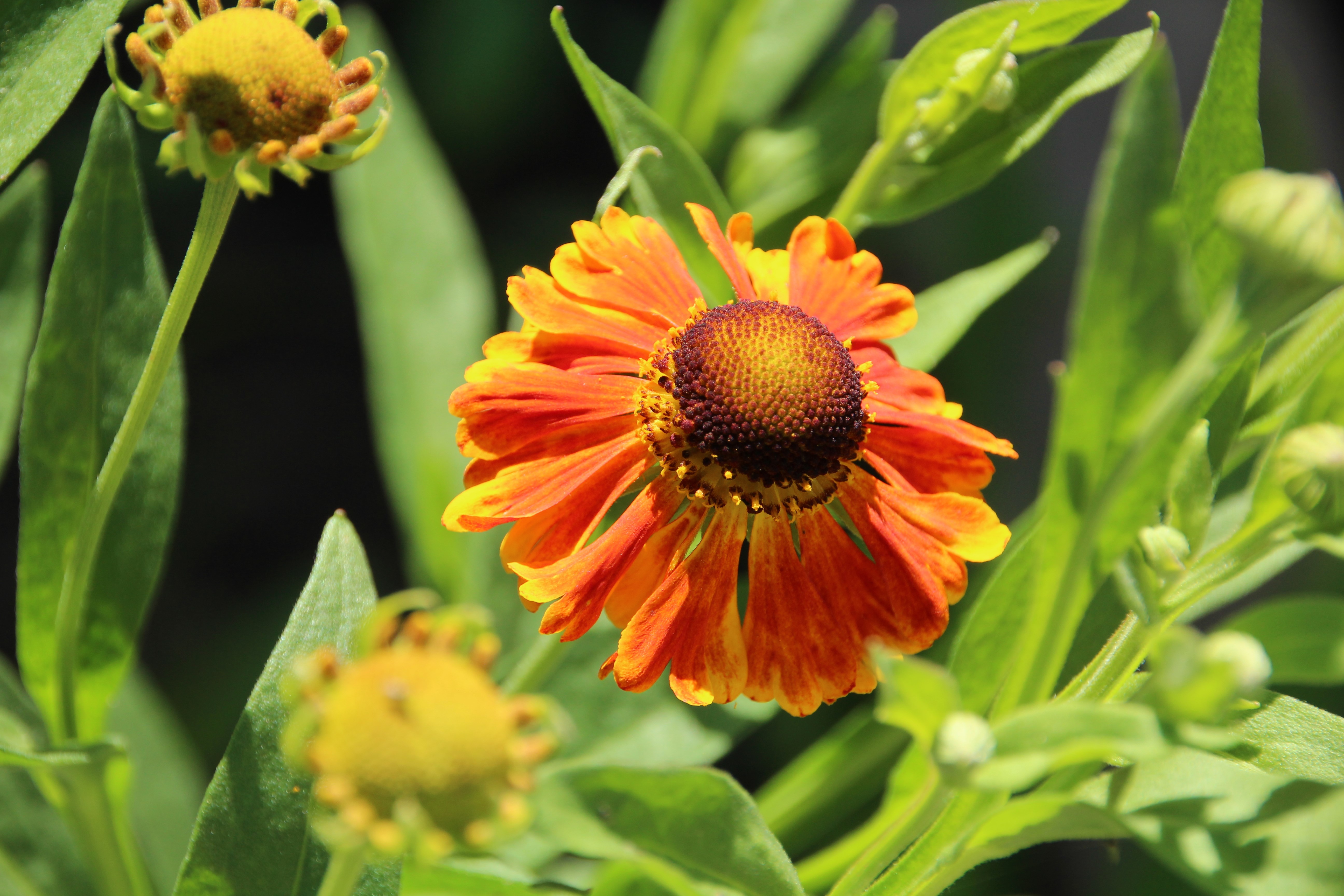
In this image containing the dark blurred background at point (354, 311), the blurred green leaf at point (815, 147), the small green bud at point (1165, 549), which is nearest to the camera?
the small green bud at point (1165, 549)

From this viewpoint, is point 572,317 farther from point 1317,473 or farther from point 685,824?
point 1317,473

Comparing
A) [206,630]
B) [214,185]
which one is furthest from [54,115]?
[206,630]

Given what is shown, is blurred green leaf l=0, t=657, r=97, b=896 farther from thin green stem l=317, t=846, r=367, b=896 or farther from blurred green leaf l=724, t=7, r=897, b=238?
blurred green leaf l=724, t=7, r=897, b=238

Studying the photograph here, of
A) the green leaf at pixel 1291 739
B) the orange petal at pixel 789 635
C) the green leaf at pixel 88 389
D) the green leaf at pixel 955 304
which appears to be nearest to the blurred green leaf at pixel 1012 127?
the green leaf at pixel 955 304

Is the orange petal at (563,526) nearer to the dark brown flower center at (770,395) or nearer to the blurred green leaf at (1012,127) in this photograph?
the dark brown flower center at (770,395)

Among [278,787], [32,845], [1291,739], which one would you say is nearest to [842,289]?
[1291,739]

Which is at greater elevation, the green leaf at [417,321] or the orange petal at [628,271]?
the orange petal at [628,271]

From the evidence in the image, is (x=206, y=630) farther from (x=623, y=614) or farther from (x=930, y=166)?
(x=930, y=166)
